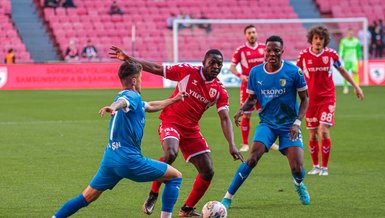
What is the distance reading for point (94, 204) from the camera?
10.7 meters

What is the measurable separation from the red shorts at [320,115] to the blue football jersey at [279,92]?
258cm

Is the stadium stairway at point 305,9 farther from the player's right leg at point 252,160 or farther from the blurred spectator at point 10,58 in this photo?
the player's right leg at point 252,160

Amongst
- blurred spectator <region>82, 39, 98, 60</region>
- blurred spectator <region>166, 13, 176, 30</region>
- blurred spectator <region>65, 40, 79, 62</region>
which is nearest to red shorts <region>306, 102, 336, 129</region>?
blurred spectator <region>65, 40, 79, 62</region>

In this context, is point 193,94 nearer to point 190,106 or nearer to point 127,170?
point 190,106

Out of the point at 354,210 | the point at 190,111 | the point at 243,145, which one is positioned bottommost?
the point at 243,145

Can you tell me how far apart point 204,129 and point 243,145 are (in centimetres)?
347

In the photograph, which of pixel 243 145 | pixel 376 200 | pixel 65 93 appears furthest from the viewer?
pixel 65 93

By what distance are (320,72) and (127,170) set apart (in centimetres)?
553

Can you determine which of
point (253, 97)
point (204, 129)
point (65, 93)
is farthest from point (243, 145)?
point (65, 93)

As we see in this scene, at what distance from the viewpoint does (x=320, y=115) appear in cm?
1338

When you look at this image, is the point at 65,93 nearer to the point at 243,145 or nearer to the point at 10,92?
the point at 10,92

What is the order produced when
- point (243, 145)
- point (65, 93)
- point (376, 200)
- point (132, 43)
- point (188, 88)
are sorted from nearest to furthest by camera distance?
point (188, 88) < point (376, 200) < point (243, 145) < point (65, 93) < point (132, 43)

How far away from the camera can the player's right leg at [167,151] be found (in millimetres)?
9977

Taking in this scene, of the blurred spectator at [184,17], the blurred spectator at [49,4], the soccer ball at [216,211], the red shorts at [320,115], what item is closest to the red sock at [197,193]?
the soccer ball at [216,211]
